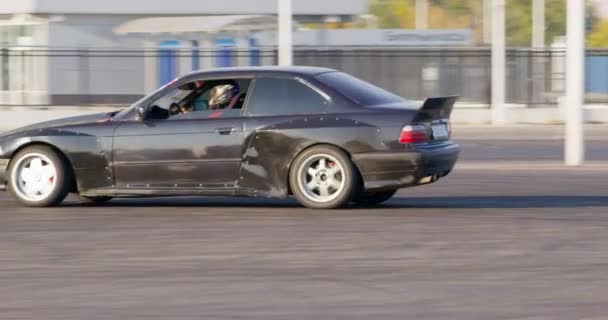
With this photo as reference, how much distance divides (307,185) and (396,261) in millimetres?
3286

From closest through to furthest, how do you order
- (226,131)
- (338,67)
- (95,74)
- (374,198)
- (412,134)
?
(412,134), (226,131), (374,198), (95,74), (338,67)

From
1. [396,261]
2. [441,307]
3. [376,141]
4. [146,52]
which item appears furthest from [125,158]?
[146,52]

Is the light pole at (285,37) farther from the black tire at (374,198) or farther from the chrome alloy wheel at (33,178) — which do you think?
the chrome alloy wheel at (33,178)

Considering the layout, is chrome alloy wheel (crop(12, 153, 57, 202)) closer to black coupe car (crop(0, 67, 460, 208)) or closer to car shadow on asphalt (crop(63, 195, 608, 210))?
black coupe car (crop(0, 67, 460, 208))

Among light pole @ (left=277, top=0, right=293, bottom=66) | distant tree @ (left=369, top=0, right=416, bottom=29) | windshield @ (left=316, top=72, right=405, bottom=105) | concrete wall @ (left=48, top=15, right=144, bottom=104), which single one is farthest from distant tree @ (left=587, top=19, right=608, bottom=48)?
windshield @ (left=316, top=72, right=405, bottom=105)

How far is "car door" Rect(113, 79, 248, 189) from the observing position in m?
13.1

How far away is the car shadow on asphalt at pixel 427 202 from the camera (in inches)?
540

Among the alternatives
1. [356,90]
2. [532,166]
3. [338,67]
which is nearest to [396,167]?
[356,90]

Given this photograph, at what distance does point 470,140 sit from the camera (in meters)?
27.6

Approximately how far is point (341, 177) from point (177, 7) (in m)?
38.1

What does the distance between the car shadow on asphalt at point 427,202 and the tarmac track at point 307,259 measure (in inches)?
0.8

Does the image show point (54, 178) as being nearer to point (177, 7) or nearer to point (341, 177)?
point (341, 177)

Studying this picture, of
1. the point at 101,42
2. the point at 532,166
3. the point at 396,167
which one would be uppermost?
the point at 101,42

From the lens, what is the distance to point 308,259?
32.9ft
